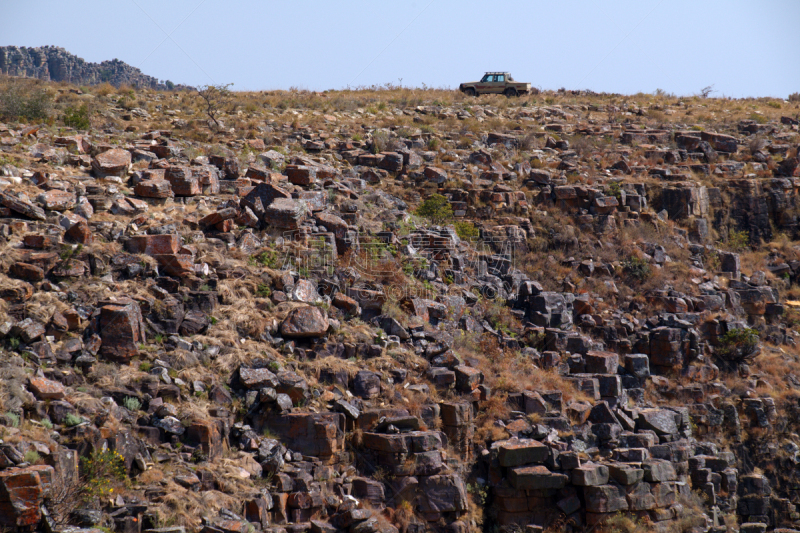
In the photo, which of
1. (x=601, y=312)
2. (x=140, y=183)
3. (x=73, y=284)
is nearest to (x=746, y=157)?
(x=601, y=312)

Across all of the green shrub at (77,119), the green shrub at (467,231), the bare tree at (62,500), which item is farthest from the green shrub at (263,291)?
the green shrub at (77,119)

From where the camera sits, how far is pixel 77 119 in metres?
17.6

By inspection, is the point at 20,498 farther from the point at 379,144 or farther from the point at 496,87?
the point at 496,87

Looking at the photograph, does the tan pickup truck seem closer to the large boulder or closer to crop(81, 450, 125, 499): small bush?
the large boulder

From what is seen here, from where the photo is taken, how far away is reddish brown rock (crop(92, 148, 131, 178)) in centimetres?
1398

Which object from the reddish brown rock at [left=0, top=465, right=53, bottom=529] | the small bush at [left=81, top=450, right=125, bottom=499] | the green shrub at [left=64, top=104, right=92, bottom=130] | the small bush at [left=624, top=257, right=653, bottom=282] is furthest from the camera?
the small bush at [left=624, top=257, right=653, bottom=282]

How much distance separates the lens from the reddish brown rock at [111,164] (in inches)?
551

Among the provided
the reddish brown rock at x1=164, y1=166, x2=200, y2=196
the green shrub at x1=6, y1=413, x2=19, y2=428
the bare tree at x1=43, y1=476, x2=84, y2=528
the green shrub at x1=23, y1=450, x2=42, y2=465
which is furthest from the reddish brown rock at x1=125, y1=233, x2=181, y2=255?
the bare tree at x1=43, y1=476, x2=84, y2=528

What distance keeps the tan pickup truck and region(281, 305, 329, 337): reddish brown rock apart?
80.3ft

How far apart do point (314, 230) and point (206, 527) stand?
24.8 ft

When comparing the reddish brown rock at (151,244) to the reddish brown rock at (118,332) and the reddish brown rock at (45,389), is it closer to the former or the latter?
the reddish brown rock at (118,332)

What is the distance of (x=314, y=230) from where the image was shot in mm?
14281

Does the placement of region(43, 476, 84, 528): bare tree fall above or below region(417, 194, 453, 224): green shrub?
below

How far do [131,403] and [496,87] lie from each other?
2860 cm
